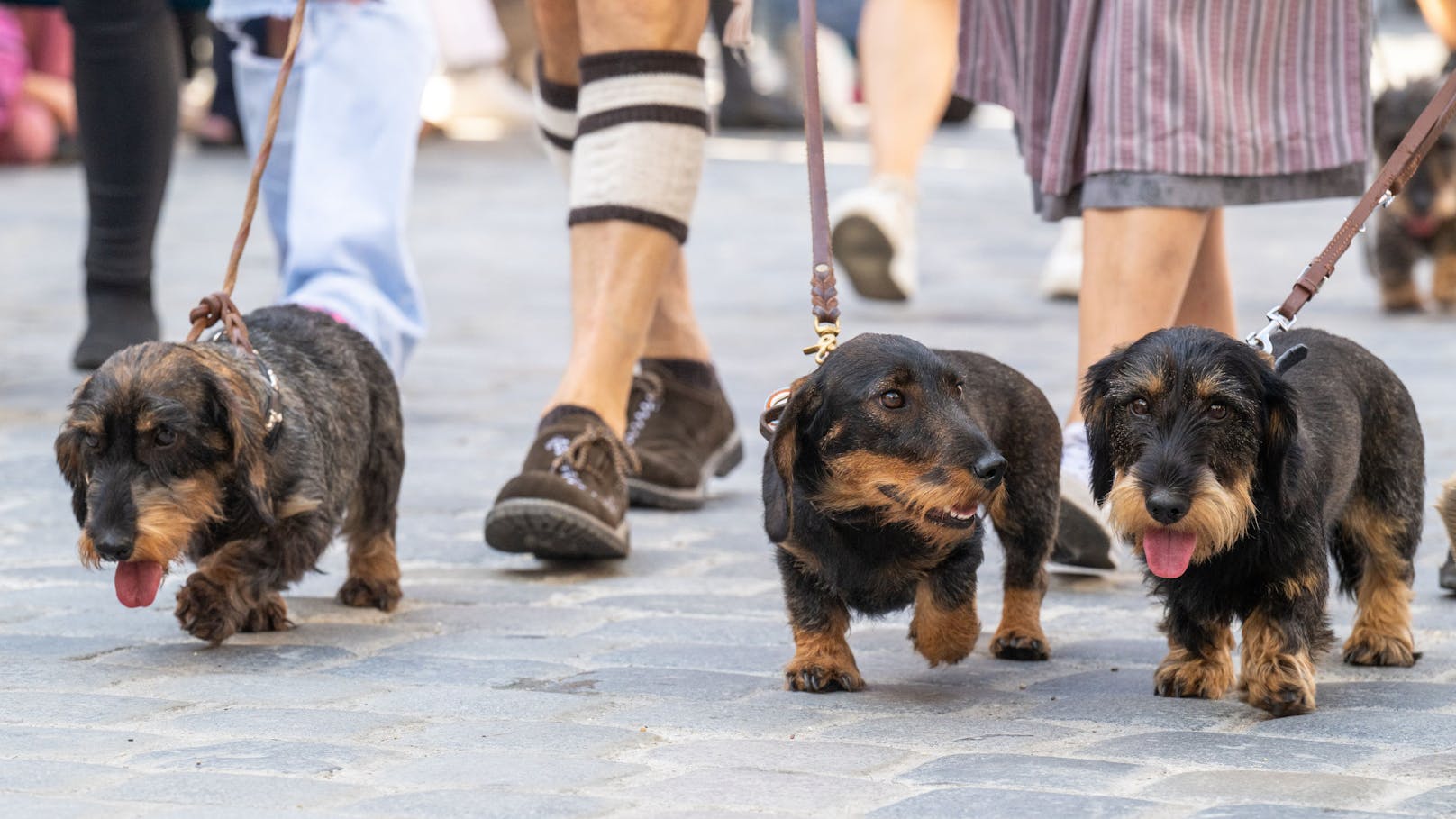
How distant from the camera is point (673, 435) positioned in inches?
222

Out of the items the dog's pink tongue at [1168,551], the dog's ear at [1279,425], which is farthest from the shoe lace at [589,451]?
the dog's ear at [1279,425]

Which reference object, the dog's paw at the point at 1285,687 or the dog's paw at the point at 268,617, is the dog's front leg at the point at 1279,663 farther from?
the dog's paw at the point at 268,617

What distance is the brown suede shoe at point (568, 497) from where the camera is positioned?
184 inches

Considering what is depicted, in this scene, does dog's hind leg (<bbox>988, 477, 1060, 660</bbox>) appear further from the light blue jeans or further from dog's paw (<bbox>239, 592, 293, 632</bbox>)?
the light blue jeans

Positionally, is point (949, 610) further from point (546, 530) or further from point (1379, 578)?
point (546, 530)

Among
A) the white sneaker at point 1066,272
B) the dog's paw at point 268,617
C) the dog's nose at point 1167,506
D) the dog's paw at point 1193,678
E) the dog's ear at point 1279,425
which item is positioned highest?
the dog's ear at point 1279,425

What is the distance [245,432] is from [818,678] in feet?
3.79

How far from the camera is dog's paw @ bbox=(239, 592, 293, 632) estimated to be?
13.8ft

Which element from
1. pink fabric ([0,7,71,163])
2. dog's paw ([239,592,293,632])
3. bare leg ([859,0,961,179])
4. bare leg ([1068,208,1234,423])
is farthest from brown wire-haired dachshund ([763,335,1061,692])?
pink fabric ([0,7,71,163])

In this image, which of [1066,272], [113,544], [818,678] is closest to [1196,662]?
[818,678]

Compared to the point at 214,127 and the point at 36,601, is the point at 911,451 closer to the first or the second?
the point at 36,601

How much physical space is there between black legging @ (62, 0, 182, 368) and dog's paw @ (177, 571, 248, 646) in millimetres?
2872

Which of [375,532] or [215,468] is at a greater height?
[215,468]

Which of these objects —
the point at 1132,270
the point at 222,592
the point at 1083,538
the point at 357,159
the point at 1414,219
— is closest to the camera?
the point at 222,592
